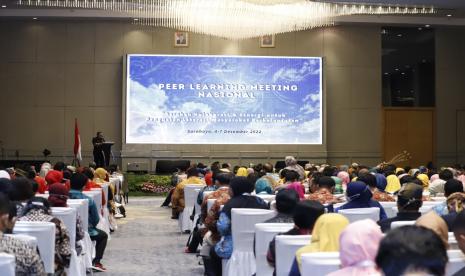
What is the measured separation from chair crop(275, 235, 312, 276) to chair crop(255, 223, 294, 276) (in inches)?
23.2

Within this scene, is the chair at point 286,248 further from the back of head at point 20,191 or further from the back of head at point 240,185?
the back of head at point 20,191

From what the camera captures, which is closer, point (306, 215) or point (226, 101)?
point (306, 215)

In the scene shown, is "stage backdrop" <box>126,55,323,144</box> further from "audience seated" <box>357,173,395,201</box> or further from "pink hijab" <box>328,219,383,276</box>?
"pink hijab" <box>328,219,383,276</box>

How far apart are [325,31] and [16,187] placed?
1940 cm

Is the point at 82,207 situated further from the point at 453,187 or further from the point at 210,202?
the point at 453,187

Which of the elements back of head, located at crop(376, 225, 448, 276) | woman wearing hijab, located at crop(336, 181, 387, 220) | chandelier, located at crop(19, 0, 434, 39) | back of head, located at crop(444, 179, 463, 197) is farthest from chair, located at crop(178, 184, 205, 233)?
back of head, located at crop(376, 225, 448, 276)

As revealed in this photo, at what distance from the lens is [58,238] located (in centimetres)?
527

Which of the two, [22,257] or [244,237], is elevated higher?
[22,257]

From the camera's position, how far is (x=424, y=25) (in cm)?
2445

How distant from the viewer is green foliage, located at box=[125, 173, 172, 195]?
19656 millimetres

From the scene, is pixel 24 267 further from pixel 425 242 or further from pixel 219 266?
pixel 219 266

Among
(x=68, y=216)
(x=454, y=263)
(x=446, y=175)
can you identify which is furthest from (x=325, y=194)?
(x=454, y=263)

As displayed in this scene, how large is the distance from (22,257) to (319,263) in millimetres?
1522

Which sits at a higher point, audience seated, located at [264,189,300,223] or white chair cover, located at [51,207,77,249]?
audience seated, located at [264,189,300,223]
